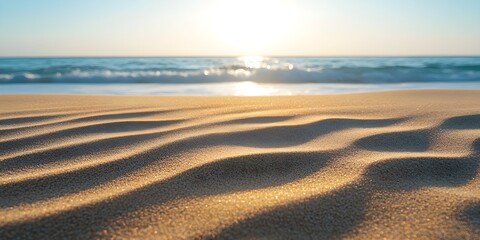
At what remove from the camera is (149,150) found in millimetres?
1123

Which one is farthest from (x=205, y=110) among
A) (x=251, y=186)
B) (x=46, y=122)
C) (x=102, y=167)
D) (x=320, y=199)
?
(x=320, y=199)

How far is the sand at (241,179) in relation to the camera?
0.67 meters

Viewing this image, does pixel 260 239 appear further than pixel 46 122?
No

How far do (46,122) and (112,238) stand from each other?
1.16m

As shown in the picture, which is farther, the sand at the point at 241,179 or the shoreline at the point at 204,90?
the shoreline at the point at 204,90

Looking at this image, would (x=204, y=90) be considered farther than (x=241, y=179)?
Yes

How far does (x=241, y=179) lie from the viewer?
0.90m

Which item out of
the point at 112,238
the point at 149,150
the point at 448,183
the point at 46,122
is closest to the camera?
the point at 112,238

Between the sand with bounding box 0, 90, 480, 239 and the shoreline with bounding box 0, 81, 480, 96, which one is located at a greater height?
the sand with bounding box 0, 90, 480, 239

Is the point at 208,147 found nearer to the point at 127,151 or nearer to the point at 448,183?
the point at 127,151

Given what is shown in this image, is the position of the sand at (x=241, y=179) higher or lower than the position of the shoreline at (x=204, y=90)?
higher

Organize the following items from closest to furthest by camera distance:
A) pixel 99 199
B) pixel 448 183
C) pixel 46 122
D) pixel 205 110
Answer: pixel 99 199, pixel 448 183, pixel 46 122, pixel 205 110

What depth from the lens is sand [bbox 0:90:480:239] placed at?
0.67 meters

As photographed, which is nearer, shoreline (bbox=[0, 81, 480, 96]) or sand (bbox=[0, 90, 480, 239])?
sand (bbox=[0, 90, 480, 239])
